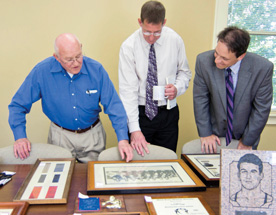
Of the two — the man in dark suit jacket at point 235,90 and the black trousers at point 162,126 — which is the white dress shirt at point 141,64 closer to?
the black trousers at point 162,126

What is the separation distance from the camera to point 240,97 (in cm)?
205

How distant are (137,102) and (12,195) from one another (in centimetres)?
125

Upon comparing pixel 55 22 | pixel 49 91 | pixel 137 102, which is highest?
pixel 55 22

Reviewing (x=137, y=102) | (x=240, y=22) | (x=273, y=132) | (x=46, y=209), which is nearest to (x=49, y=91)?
(x=137, y=102)

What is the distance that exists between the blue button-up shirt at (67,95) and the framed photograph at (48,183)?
46cm

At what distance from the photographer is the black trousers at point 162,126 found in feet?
8.08

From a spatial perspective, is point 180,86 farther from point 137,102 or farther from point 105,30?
point 105,30

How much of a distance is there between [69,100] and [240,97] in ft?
4.01

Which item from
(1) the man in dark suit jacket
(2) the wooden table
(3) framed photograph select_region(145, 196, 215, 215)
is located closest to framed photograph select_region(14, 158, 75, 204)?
(2) the wooden table

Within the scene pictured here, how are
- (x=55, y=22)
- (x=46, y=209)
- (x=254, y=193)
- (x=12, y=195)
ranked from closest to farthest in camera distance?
(x=254, y=193)
(x=46, y=209)
(x=12, y=195)
(x=55, y=22)

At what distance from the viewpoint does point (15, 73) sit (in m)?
3.06

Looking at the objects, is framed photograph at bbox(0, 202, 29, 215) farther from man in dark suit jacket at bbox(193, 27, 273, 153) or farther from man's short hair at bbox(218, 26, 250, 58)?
man's short hair at bbox(218, 26, 250, 58)

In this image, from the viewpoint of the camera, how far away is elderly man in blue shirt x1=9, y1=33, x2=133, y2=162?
1.97 meters

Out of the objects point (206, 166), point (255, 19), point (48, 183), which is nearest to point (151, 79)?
point (206, 166)
